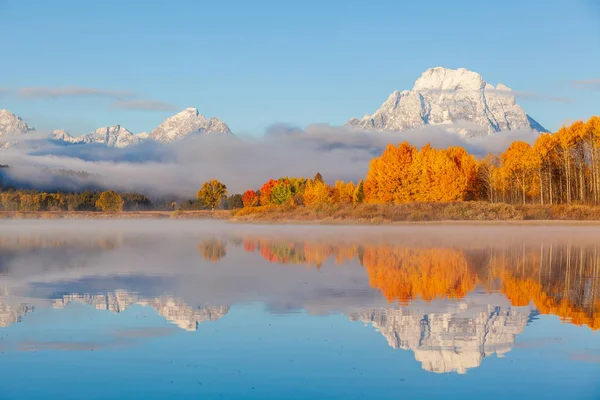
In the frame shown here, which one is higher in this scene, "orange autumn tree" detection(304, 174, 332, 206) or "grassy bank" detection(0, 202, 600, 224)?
"orange autumn tree" detection(304, 174, 332, 206)

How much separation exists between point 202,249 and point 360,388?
90.5 ft

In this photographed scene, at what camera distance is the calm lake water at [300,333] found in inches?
359

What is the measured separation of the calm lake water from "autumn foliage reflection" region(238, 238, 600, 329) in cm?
11

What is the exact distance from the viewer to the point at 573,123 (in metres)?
84.5

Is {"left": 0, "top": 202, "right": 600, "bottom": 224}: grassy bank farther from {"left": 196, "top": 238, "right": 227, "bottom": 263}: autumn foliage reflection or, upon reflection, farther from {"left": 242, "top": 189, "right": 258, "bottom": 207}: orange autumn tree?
{"left": 242, "top": 189, "right": 258, "bottom": 207}: orange autumn tree

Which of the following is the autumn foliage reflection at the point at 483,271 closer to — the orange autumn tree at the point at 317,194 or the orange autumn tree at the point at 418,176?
the orange autumn tree at the point at 418,176

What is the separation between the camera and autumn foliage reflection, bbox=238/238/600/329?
16.3 m

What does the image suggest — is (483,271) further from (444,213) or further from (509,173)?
(509,173)

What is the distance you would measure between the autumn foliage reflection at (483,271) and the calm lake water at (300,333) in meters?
0.11

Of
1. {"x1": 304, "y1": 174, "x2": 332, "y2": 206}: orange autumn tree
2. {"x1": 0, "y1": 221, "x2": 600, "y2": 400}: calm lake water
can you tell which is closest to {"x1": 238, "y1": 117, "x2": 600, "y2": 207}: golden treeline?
{"x1": 304, "y1": 174, "x2": 332, "y2": 206}: orange autumn tree

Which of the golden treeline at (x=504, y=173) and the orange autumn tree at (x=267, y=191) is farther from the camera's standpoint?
the orange autumn tree at (x=267, y=191)

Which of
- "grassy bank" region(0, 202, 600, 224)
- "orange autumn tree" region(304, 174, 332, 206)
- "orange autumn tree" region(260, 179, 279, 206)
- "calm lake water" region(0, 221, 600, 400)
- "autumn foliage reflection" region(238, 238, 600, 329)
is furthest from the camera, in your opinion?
"orange autumn tree" region(260, 179, 279, 206)

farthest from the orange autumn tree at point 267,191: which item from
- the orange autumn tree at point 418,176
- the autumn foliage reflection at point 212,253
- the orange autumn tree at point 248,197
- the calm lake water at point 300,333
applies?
the calm lake water at point 300,333

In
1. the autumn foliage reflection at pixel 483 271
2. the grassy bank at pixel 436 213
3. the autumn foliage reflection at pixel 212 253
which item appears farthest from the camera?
the grassy bank at pixel 436 213
